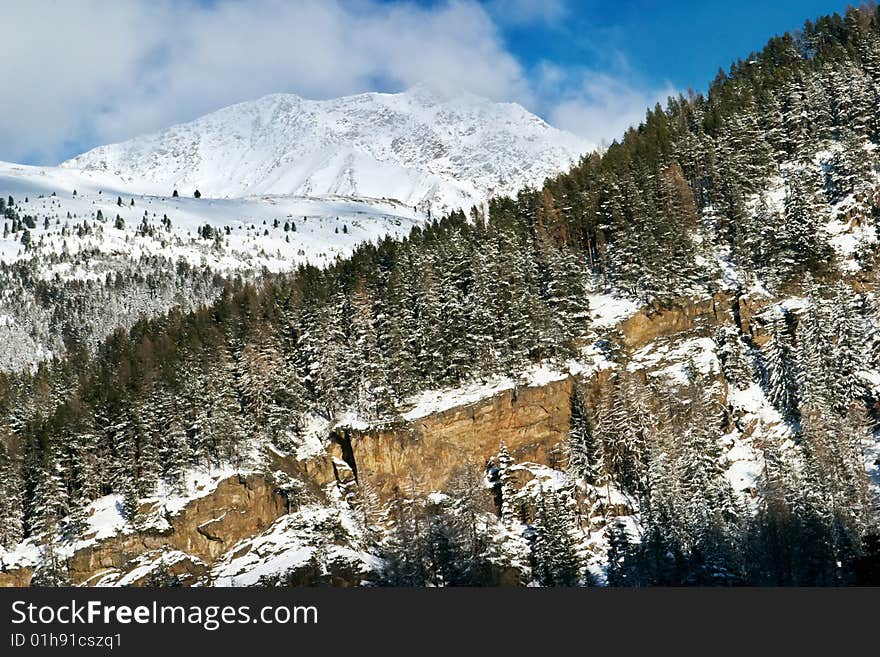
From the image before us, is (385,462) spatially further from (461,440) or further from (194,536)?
(194,536)

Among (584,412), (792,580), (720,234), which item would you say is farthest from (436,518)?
(720,234)

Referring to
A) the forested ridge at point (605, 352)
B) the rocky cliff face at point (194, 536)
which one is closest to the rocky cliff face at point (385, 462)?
the rocky cliff face at point (194, 536)

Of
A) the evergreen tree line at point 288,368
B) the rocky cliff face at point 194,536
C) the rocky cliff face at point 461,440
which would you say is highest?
the evergreen tree line at point 288,368

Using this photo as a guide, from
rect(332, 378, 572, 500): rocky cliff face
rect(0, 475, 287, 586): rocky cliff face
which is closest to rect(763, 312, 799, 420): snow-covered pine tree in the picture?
rect(332, 378, 572, 500): rocky cliff face

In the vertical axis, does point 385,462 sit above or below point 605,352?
below

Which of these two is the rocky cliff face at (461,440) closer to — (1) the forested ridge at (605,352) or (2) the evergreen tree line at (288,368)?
(1) the forested ridge at (605,352)

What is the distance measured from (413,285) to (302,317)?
46.2 ft

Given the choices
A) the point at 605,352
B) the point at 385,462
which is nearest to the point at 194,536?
the point at 385,462

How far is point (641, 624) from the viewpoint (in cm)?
3494

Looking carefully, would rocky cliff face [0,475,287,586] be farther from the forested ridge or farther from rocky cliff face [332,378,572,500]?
rocky cliff face [332,378,572,500]

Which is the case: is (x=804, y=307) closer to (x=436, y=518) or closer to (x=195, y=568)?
(x=436, y=518)

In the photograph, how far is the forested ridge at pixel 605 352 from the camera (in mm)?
71062

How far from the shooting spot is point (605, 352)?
93438 mm

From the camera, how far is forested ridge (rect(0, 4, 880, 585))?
2798 inches
